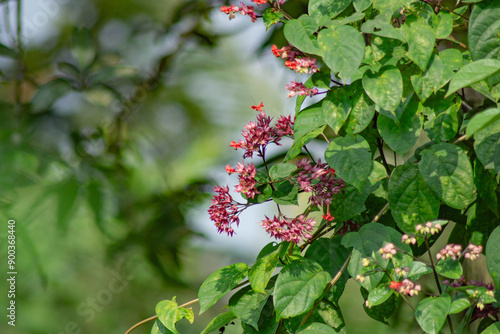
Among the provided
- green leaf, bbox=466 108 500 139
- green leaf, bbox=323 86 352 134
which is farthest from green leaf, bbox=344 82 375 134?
green leaf, bbox=466 108 500 139

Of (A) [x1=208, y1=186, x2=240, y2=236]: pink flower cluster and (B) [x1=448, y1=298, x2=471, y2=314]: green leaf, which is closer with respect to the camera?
(B) [x1=448, y1=298, x2=471, y2=314]: green leaf

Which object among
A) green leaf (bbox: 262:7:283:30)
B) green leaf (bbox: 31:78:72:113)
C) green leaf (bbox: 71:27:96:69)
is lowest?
green leaf (bbox: 262:7:283:30)

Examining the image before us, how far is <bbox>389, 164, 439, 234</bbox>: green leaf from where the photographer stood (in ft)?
2.96

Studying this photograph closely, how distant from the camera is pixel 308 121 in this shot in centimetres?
94

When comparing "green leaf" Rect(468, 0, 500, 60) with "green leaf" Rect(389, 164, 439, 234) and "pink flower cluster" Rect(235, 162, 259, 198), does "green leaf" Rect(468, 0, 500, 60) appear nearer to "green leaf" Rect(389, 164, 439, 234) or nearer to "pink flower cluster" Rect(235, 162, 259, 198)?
"green leaf" Rect(389, 164, 439, 234)

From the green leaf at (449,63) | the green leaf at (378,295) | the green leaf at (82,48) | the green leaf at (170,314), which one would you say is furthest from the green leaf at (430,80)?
the green leaf at (82,48)

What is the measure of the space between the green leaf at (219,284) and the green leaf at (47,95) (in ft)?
2.86

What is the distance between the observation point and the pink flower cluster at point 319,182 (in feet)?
2.96

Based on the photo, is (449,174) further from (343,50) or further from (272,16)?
(272,16)

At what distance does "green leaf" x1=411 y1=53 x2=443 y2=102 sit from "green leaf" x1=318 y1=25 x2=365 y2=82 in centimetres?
13

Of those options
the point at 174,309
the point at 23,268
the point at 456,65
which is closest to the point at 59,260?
the point at 23,268

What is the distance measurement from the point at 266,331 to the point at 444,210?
19.0 inches

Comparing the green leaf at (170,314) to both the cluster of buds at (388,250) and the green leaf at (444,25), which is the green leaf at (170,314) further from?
the green leaf at (444,25)

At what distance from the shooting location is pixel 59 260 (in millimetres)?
1475
